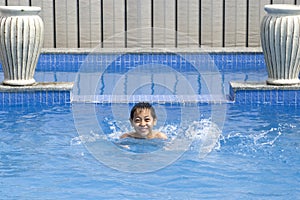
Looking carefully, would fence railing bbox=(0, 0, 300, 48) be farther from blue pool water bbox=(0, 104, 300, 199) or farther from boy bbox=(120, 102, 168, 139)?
boy bbox=(120, 102, 168, 139)

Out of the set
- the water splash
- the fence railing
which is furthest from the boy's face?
the fence railing

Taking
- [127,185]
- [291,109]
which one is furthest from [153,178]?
[291,109]

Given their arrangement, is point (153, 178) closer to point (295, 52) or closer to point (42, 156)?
point (42, 156)

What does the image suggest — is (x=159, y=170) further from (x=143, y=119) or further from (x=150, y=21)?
(x=150, y=21)

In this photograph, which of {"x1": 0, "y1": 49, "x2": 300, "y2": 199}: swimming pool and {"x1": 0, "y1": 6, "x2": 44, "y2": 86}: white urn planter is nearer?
{"x1": 0, "y1": 49, "x2": 300, "y2": 199}: swimming pool

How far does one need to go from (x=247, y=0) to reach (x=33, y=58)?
3912 millimetres

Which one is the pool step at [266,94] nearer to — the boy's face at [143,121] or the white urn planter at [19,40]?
the white urn planter at [19,40]

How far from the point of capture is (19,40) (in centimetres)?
829

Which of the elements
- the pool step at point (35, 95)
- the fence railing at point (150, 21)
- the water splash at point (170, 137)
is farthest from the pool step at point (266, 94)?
the fence railing at point (150, 21)

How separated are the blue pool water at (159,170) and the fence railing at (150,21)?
12.4 feet

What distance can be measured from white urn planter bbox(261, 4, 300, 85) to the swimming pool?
0.39 meters

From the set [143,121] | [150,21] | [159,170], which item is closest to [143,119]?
[143,121]

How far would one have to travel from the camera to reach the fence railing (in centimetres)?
1119

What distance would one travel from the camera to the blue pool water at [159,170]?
5285 mm
